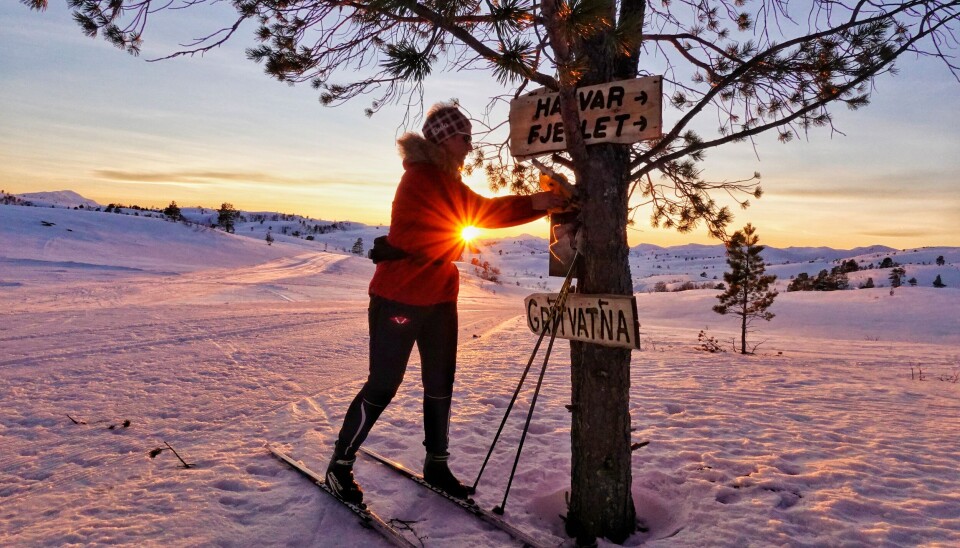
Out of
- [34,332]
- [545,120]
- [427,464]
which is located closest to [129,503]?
[427,464]

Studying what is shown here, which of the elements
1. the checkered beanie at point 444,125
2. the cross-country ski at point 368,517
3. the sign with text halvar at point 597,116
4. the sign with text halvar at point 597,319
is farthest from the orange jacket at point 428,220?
the cross-country ski at point 368,517

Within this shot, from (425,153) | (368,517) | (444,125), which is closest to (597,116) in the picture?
(444,125)

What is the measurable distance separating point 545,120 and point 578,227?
1.95 ft

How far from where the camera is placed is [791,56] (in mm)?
3324

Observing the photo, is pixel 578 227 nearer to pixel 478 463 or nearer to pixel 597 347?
pixel 597 347

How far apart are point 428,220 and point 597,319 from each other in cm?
103

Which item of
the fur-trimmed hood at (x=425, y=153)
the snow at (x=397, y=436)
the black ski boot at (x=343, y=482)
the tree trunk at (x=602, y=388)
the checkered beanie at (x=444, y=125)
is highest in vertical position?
the checkered beanie at (x=444, y=125)

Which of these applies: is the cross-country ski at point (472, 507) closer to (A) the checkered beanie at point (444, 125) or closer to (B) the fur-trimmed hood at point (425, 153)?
(B) the fur-trimmed hood at point (425, 153)

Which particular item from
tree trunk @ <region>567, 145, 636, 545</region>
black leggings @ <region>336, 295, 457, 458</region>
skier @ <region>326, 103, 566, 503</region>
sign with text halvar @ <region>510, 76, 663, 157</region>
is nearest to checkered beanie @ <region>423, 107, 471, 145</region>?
skier @ <region>326, 103, 566, 503</region>

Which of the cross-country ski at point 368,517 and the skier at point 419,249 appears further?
the skier at point 419,249

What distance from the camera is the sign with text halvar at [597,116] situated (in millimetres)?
2406

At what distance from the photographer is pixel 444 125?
288cm

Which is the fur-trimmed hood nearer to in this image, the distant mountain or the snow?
the snow

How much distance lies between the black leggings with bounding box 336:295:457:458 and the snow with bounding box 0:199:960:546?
1.53ft
